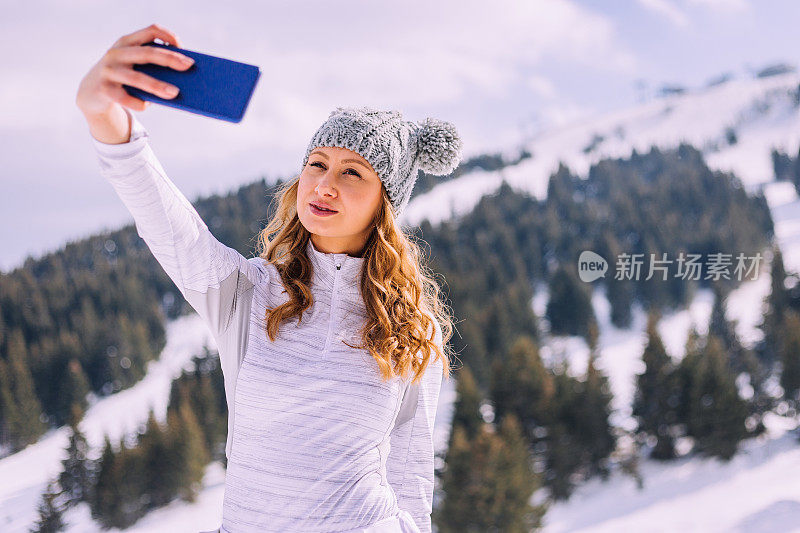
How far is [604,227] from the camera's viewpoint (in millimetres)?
44188

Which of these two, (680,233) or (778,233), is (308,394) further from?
(778,233)

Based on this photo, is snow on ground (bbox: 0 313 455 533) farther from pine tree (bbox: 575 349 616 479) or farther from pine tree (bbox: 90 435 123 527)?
pine tree (bbox: 575 349 616 479)

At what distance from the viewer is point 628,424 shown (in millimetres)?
26938

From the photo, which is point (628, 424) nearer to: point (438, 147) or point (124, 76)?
point (438, 147)

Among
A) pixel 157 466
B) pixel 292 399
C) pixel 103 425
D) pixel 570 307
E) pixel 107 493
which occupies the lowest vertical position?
pixel 103 425

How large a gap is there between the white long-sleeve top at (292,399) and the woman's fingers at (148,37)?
1.02 feet

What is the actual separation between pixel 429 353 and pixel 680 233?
4203 centimetres

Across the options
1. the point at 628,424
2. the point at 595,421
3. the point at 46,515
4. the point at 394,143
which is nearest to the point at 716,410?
the point at 595,421

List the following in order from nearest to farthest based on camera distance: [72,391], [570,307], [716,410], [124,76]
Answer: [124,76]
[716,410]
[72,391]
[570,307]

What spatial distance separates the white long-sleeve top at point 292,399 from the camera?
1401 millimetres

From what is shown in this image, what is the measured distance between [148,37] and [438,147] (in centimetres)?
94

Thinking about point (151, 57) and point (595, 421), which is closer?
point (151, 57)

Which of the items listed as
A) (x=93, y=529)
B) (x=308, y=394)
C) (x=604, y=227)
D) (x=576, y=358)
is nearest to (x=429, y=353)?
(x=308, y=394)

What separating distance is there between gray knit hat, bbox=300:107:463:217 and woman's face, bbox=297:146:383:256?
3cm
